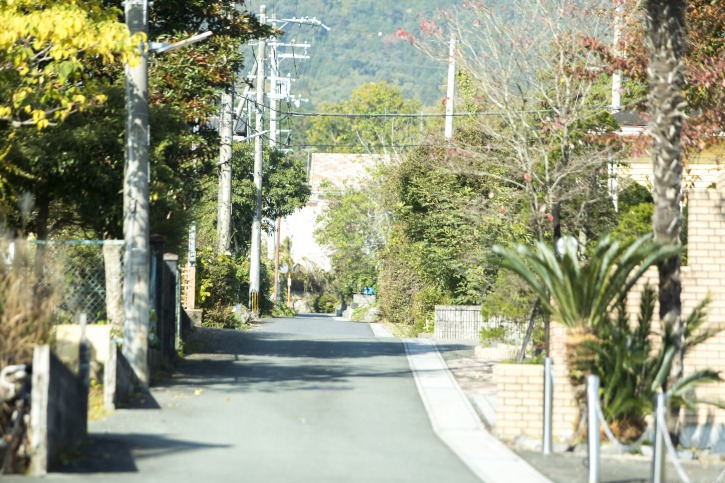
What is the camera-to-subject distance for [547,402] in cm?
→ 1314

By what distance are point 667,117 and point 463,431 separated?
4648 mm

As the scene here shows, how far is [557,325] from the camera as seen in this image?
15281 millimetres

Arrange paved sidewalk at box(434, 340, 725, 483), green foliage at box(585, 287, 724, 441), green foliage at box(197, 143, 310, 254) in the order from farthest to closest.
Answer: green foliage at box(197, 143, 310, 254), green foliage at box(585, 287, 724, 441), paved sidewalk at box(434, 340, 725, 483)

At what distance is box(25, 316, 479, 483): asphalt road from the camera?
35.0 feet

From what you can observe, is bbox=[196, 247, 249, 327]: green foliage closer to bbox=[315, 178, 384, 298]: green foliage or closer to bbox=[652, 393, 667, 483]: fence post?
bbox=[652, 393, 667, 483]: fence post

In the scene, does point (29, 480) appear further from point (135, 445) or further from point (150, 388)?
point (150, 388)

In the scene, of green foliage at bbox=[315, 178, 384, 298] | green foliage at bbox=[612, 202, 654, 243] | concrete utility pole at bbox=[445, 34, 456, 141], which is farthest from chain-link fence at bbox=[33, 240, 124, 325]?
green foliage at bbox=[315, 178, 384, 298]

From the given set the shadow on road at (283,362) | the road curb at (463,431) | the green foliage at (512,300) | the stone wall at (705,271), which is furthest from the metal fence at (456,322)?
the stone wall at (705,271)

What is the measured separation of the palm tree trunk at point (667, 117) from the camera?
14141mm

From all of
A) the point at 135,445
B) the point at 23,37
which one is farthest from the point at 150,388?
the point at 23,37

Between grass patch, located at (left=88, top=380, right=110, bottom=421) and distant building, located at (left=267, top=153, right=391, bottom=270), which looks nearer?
grass patch, located at (left=88, top=380, right=110, bottom=421)

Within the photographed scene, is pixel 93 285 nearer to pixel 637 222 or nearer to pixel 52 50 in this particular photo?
pixel 52 50

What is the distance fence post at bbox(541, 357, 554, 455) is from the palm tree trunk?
71.9 inches

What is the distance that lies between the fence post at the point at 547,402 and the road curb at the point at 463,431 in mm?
450
